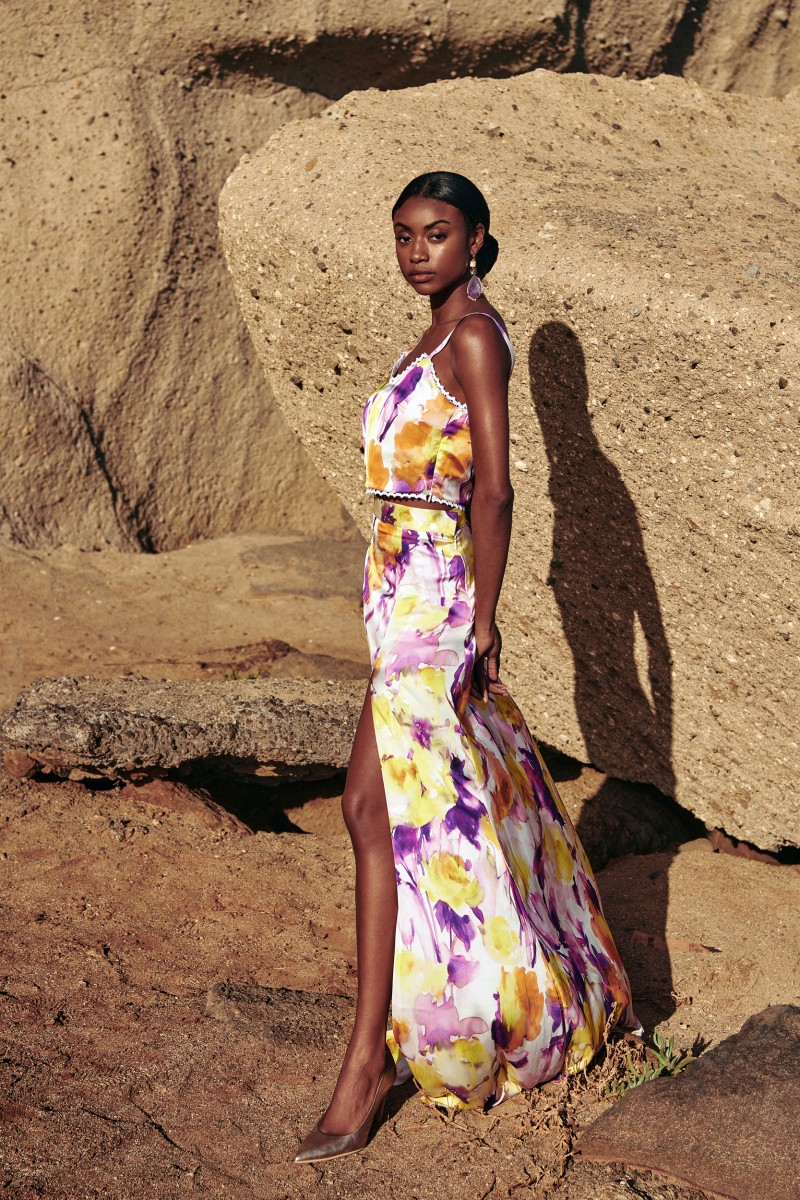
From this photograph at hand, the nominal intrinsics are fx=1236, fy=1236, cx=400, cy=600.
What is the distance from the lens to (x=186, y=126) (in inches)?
245

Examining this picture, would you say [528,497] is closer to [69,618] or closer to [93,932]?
[93,932]

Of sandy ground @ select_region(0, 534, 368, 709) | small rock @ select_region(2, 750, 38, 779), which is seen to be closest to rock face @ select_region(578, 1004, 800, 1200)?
small rock @ select_region(2, 750, 38, 779)

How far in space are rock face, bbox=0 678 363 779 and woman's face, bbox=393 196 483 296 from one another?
174 cm

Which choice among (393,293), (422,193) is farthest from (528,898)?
(393,293)

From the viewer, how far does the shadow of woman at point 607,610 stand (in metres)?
3.32

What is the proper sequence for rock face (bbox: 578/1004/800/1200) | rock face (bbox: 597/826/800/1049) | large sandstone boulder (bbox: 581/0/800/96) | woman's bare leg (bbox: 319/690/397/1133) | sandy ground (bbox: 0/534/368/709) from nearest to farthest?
rock face (bbox: 578/1004/800/1200)
woman's bare leg (bbox: 319/690/397/1133)
rock face (bbox: 597/826/800/1049)
sandy ground (bbox: 0/534/368/709)
large sandstone boulder (bbox: 581/0/800/96)

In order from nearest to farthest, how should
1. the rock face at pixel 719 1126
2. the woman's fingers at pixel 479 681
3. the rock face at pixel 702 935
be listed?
the rock face at pixel 719 1126, the woman's fingers at pixel 479 681, the rock face at pixel 702 935

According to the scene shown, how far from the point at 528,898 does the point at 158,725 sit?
158 cm

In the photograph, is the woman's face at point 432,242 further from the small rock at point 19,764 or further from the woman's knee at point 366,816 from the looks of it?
the small rock at point 19,764

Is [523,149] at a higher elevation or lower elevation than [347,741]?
higher

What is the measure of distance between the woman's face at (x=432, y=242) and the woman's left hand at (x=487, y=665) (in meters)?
0.71

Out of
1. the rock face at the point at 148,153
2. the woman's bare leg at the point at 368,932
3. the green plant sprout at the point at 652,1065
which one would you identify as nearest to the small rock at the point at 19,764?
the woman's bare leg at the point at 368,932

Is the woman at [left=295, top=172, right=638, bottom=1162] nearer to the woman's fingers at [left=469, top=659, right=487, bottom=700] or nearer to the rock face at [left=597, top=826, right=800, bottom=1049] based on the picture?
→ the woman's fingers at [left=469, top=659, right=487, bottom=700]

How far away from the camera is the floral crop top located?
2498 millimetres
